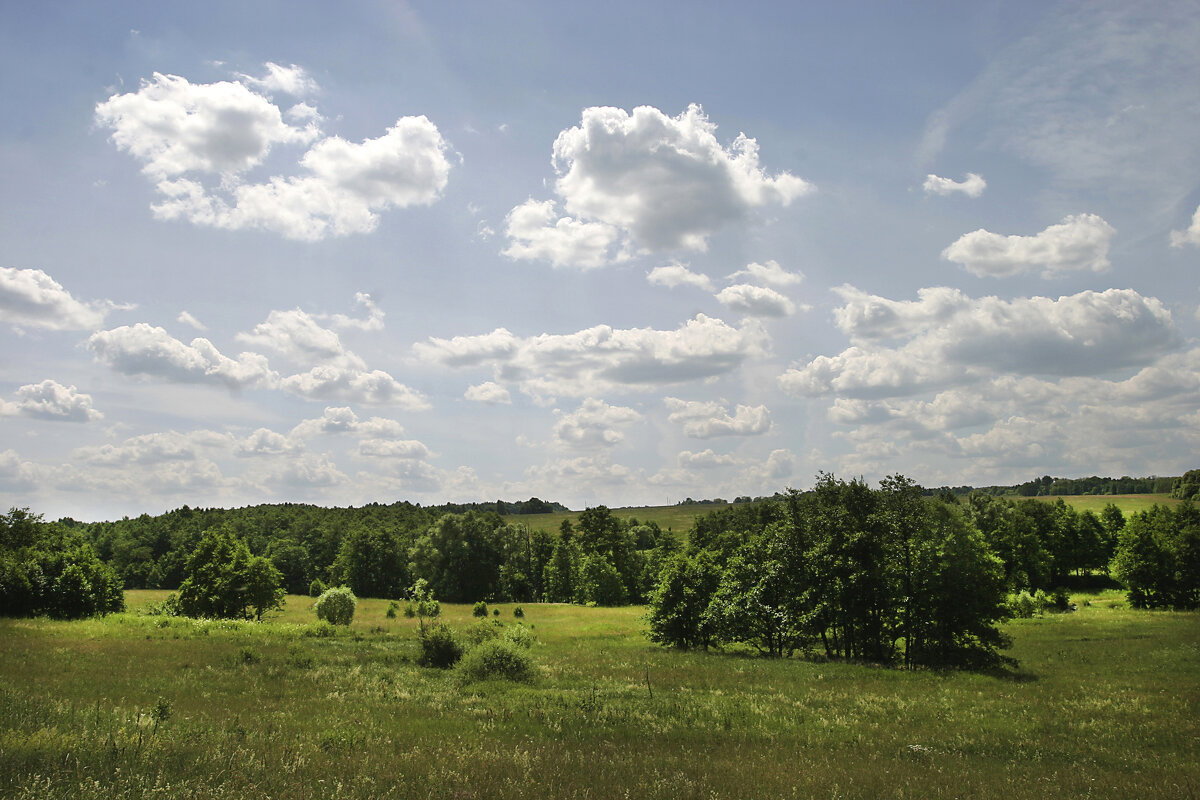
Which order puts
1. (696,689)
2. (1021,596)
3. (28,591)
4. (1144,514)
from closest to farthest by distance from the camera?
(696,689) < (28,591) < (1021,596) < (1144,514)

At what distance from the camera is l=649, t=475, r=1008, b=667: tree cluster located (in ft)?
97.8

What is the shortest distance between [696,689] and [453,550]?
77059 mm

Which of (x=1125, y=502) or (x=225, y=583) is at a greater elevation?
(x=1125, y=502)

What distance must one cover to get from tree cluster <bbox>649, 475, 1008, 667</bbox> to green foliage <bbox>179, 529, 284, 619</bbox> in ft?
137

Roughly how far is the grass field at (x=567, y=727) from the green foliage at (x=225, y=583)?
90.9 ft

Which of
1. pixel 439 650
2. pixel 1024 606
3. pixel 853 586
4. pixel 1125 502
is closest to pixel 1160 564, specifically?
pixel 1024 606

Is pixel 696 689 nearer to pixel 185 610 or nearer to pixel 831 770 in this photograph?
pixel 831 770

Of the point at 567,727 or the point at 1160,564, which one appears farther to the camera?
the point at 1160,564

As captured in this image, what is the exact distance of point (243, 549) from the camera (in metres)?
61.8

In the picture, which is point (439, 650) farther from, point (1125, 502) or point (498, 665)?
point (1125, 502)

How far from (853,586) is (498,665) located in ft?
Result: 62.9

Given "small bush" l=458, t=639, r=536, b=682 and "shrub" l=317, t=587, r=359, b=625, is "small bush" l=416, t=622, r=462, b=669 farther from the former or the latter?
"shrub" l=317, t=587, r=359, b=625

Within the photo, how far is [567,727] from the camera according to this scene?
47.7 feet

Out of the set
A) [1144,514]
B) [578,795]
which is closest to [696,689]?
[578,795]
